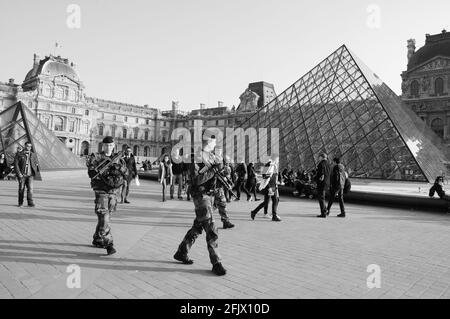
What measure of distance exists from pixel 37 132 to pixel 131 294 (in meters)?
18.6

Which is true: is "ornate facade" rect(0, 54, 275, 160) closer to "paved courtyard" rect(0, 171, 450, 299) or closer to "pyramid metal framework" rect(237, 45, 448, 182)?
"pyramid metal framework" rect(237, 45, 448, 182)

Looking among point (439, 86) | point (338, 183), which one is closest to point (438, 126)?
point (439, 86)

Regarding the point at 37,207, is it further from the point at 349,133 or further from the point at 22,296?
the point at 349,133

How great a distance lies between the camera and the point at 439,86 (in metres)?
42.6

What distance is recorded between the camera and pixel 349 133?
54.1 ft

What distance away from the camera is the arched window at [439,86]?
42375mm

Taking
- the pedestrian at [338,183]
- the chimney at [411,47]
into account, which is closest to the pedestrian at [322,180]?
the pedestrian at [338,183]

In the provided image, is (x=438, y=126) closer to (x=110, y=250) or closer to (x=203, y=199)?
(x=203, y=199)

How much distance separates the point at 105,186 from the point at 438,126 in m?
48.2

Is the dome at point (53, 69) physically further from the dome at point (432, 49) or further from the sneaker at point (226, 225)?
the sneaker at point (226, 225)

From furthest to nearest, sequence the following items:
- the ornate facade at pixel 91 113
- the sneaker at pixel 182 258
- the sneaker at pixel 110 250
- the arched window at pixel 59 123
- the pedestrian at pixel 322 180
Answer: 1. the arched window at pixel 59 123
2. the ornate facade at pixel 91 113
3. the pedestrian at pixel 322 180
4. the sneaker at pixel 110 250
5. the sneaker at pixel 182 258

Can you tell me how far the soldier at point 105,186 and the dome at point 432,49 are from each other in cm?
4956

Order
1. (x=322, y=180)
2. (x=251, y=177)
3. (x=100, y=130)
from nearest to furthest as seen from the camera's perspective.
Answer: (x=322, y=180)
(x=251, y=177)
(x=100, y=130)
